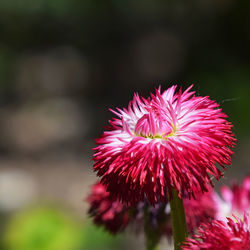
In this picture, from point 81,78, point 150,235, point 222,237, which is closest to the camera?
point 222,237

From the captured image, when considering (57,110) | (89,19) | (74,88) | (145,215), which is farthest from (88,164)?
(145,215)

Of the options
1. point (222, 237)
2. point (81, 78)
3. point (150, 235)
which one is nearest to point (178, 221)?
point (222, 237)

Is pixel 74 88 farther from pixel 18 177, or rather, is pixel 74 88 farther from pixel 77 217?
pixel 77 217

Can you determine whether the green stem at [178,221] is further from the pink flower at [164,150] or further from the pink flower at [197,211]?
the pink flower at [197,211]

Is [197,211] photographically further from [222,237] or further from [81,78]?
[81,78]

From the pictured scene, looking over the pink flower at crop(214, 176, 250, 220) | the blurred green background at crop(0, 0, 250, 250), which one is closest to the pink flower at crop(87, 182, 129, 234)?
the pink flower at crop(214, 176, 250, 220)
